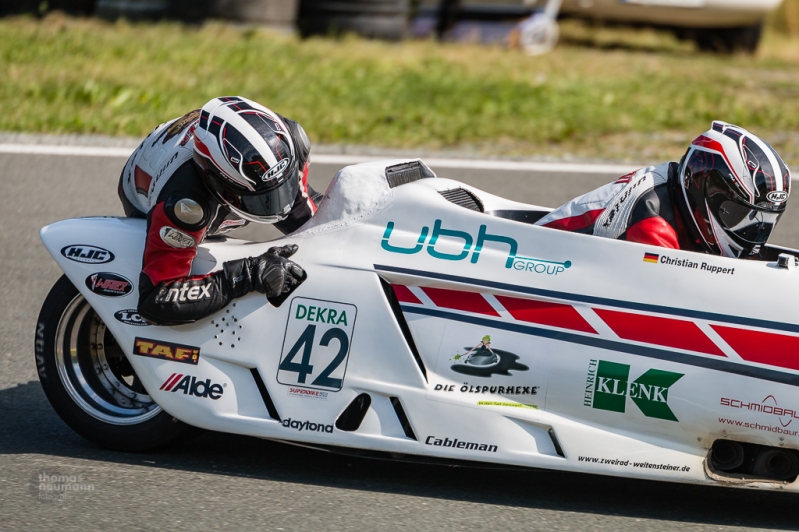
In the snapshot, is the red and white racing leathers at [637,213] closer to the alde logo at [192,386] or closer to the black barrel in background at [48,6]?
the alde logo at [192,386]

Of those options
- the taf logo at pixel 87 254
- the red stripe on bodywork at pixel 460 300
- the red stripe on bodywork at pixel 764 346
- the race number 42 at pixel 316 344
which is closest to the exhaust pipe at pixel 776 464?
the red stripe on bodywork at pixel 764 346

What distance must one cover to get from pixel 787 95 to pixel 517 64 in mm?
2809

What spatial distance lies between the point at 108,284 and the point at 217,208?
504mm

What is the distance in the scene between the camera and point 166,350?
3.80 m

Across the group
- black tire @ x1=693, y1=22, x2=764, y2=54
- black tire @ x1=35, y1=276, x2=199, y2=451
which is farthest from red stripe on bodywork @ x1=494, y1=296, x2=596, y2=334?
black tire @ x1=693, y1=22, x2=764, y2=54

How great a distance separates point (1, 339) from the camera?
16.0ft

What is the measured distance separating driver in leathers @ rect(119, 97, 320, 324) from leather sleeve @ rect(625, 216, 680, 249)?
1240mm

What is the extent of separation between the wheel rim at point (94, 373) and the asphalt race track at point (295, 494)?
6.3 inches

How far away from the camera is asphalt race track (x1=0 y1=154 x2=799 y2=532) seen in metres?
3.38

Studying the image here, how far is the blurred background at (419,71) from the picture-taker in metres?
8.48

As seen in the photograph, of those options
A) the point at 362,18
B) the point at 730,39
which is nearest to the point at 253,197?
the point at 362,18

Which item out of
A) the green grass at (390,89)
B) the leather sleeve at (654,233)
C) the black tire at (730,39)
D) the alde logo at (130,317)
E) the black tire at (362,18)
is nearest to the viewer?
the leather sleeve at (654,233)

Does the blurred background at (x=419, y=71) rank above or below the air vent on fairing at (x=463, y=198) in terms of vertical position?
below

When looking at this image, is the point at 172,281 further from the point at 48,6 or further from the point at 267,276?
the point at 48,6
